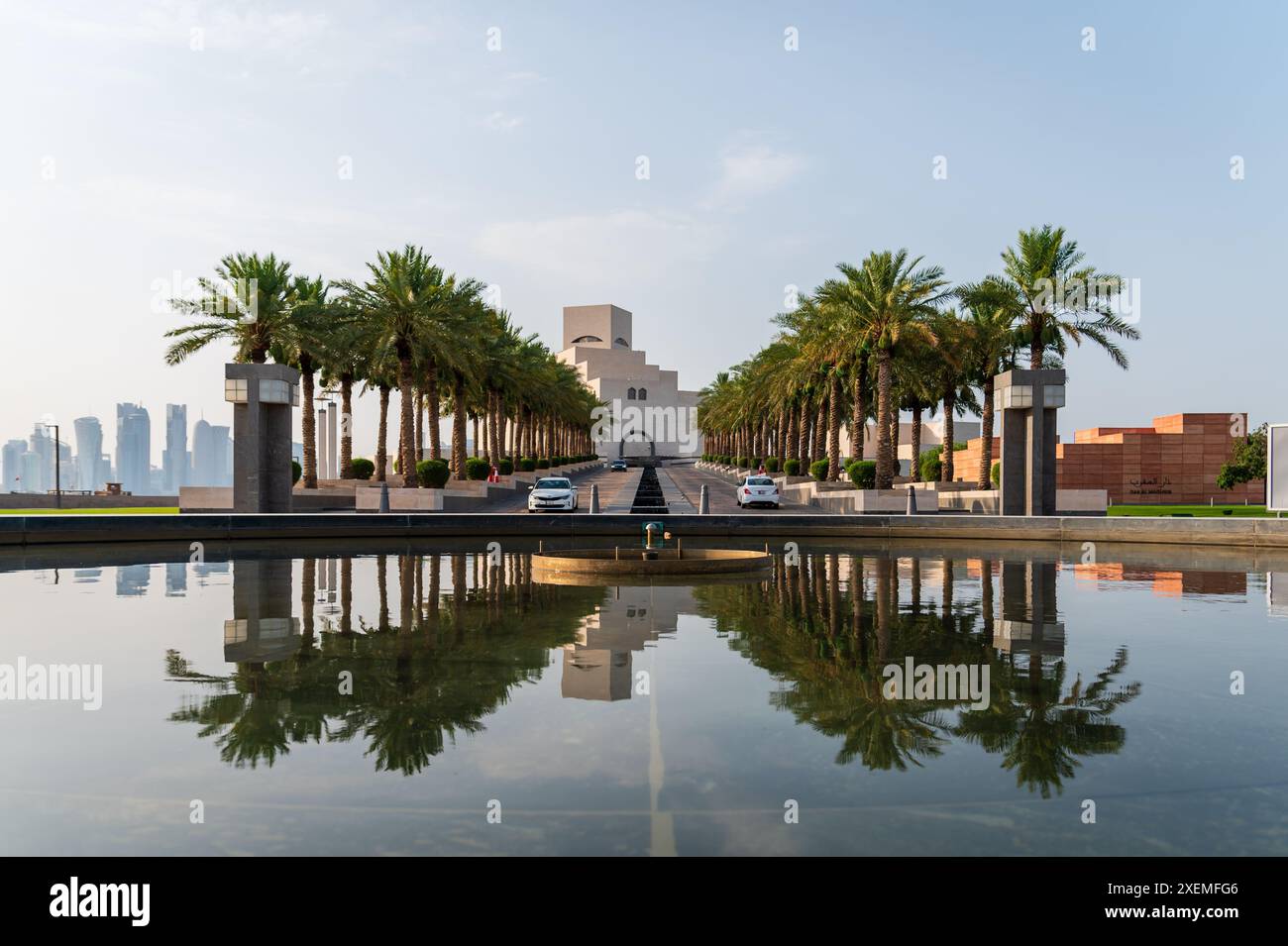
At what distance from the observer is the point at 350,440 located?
139 feet

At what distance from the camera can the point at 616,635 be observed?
9.81 m

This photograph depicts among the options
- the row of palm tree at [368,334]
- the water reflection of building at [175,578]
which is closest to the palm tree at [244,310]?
the row of palm tree at [368,334]

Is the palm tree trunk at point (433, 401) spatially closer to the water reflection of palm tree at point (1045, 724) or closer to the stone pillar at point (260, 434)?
the stone pillar at point (260, 434)

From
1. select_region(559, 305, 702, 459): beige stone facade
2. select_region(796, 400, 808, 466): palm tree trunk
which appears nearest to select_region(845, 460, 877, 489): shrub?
select_region(796, 400, 808, 466): palm tree trunk

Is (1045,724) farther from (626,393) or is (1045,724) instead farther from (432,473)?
(626,393)

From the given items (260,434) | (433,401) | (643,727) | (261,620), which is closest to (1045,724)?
(643,727)

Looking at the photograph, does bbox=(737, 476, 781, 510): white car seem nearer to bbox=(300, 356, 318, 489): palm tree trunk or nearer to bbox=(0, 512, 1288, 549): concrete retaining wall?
bbox=(0, 512, 1288, 549): concrete retaining wall

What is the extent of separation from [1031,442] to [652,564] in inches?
700

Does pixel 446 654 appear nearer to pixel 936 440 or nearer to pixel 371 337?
pixel 371 337

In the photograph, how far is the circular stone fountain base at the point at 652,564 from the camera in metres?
15.4

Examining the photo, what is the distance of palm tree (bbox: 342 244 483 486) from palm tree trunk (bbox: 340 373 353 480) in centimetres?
611

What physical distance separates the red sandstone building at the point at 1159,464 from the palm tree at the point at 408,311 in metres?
36.3

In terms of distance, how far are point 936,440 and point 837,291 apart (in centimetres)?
8217
